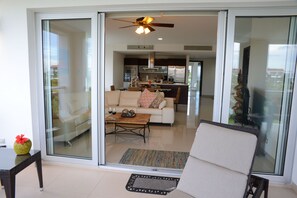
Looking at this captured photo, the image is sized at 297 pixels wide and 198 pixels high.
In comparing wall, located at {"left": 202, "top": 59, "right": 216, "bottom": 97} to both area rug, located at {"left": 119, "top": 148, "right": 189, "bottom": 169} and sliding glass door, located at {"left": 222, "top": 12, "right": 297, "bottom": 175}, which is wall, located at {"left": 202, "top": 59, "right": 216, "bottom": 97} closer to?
area rug, located at {"left": 119, "top": 148, "right": 189, "bottom": 169}

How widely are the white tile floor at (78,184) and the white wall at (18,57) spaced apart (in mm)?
453

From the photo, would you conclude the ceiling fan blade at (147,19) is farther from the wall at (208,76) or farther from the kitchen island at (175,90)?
the wall at (208,76)

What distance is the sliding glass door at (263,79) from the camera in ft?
8.37

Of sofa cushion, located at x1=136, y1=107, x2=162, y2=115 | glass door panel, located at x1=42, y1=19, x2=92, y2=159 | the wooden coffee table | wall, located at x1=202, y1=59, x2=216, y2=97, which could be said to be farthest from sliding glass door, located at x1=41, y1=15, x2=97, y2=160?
wall, located at x1=202, y1=59, x2=216, y2=97

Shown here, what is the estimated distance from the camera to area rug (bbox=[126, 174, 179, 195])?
2.48m

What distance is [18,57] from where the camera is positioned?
2.85m

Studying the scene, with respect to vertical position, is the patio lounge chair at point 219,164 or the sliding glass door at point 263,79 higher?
the sliding glass door at point 263,79

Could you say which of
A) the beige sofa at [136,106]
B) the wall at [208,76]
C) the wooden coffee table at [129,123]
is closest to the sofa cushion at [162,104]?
the beige sofa at [136,106]

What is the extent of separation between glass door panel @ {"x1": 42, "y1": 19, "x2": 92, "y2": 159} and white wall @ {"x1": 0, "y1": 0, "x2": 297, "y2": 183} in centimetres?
21

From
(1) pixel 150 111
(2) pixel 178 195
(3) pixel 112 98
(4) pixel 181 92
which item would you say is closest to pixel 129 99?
(3) pixel 112 98

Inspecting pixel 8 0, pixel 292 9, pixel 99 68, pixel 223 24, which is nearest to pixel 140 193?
pixel 99 68

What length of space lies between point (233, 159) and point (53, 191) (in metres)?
2.05

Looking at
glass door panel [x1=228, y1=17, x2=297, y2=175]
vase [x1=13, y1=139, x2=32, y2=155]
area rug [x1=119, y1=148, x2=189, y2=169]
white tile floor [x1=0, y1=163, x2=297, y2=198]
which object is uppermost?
glass door panel [x1=228, y1=17, x2=297, y2=175]

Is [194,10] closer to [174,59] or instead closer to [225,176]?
[225,176]
